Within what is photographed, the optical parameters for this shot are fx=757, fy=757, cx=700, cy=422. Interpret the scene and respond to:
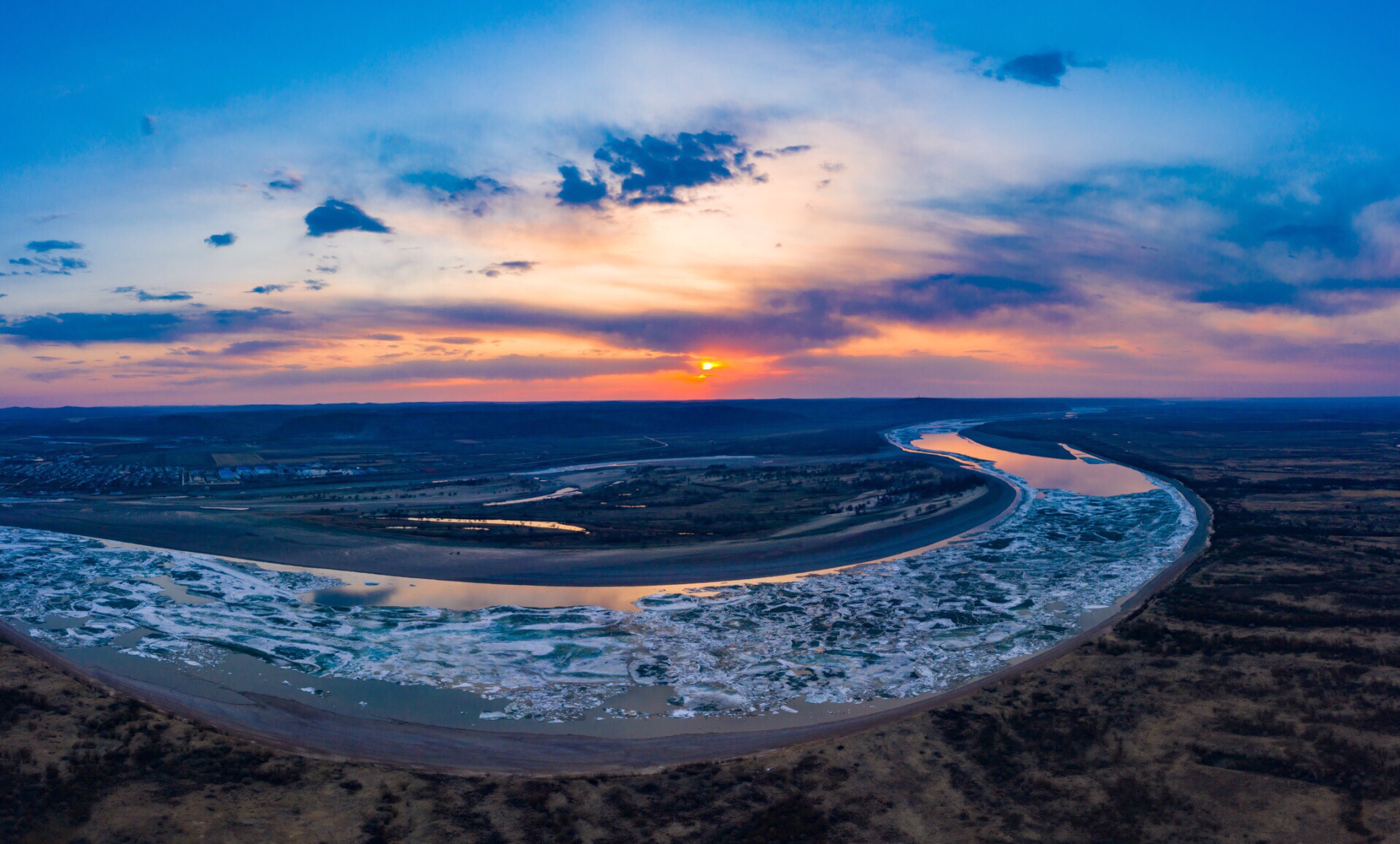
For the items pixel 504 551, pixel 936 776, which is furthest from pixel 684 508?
pixel 936 776

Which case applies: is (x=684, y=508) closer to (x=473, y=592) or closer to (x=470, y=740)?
(x=473, y=592)

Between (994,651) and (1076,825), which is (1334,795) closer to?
(1076,825)

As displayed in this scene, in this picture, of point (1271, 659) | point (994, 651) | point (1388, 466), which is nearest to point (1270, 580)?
point (1271, 659)

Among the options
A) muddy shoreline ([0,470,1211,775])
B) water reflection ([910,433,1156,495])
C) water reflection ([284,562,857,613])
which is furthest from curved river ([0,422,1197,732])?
water reflection ([910,433,1156,495])

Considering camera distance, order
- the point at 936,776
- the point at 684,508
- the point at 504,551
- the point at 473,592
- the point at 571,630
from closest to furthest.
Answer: the point at 936,776
the point at 571,630
the point at 473,592
the point at 504,551
the point at 684,508

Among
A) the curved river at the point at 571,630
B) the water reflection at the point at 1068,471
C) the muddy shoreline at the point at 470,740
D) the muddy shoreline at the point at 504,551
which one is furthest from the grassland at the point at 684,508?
the muddy shoreline at the point at 470,740

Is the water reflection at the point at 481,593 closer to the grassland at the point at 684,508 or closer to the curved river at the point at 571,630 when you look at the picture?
the curved river at the point at 571,630
